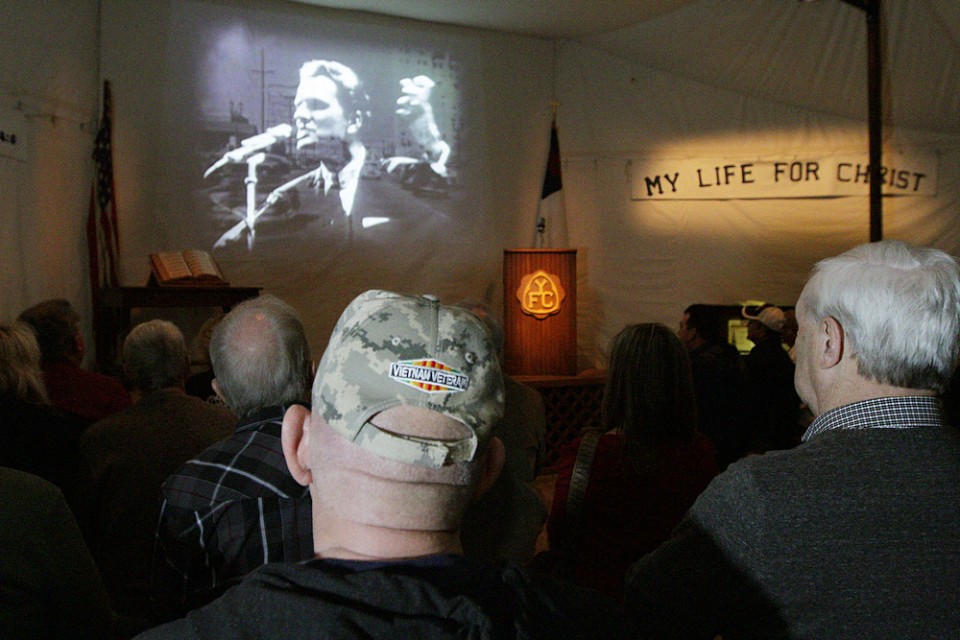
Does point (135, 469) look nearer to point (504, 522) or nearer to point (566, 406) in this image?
point (504, 522)

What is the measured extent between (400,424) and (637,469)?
1145mm

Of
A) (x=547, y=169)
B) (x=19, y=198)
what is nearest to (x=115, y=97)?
(x=19, y=198)

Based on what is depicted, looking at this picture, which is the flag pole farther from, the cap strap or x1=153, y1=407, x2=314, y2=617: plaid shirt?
the cap strap

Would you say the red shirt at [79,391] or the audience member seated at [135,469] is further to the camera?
the red shirt at [79,391]

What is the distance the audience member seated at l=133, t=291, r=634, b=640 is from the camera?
74 centimetres

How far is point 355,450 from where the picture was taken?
0.83 metres

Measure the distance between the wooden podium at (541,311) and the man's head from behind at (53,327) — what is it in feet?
11.0

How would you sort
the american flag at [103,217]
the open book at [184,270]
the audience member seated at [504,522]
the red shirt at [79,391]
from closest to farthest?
the audience member seated at [504,522], the red shirt at [79,391], the open book at [184,270], the american flag at [103,217]

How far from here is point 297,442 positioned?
3.06 ft

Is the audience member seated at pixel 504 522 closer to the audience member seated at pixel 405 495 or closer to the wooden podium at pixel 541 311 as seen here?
the audience member seated at pixel 405 495

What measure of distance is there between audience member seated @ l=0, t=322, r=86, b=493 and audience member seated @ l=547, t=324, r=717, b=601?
1222 millimetres

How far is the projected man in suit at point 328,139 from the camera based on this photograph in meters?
5.85

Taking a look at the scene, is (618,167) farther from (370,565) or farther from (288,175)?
(370,565)

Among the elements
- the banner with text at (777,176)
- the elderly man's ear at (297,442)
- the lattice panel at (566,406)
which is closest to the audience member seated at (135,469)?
the elderly man's ear at (297,442)
